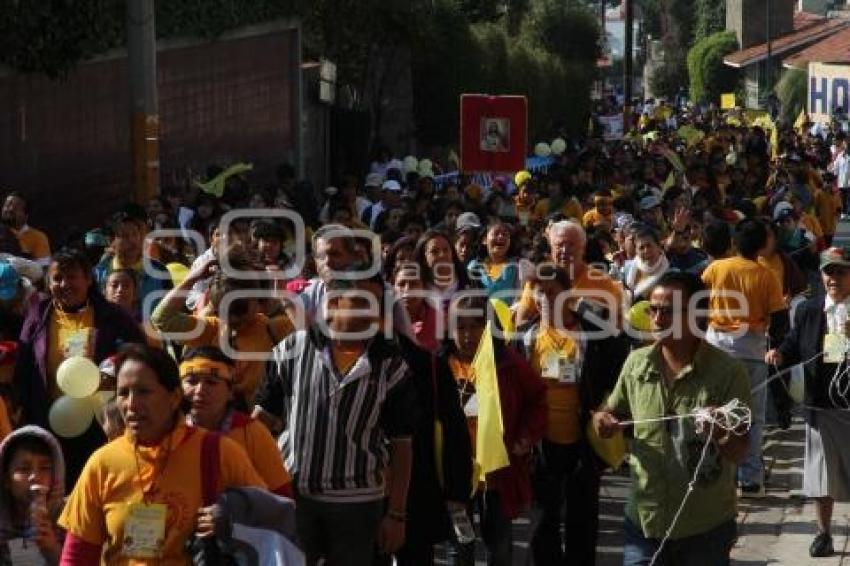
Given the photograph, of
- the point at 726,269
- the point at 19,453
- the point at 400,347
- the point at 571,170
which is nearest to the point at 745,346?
the point at 726,269

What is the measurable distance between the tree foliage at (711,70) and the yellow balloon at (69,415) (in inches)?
2986

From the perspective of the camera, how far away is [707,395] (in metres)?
7.26

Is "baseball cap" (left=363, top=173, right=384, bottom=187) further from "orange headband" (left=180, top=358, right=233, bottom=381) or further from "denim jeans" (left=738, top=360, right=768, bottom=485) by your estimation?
"orange headband" (left=180, top=358, right=233, bottom=381)

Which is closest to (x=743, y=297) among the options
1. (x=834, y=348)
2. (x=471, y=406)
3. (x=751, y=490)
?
(x=751, y=490)

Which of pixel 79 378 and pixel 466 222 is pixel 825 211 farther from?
pixel 79 378

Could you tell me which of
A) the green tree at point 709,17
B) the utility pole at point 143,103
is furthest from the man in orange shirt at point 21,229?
the green tree at point 709,17

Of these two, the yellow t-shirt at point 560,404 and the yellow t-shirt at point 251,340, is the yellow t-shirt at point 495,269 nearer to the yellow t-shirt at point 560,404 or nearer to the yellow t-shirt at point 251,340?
the yellow t-shirt at point 560,404

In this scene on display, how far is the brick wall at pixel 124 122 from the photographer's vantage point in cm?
1917

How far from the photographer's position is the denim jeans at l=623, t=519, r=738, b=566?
7.35m

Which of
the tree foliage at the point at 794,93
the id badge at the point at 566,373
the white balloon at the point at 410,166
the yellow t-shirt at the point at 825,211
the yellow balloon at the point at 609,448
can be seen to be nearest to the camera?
the yellow balloon at the point at 609,448

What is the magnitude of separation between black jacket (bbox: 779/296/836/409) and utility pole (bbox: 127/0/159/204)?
286 inches

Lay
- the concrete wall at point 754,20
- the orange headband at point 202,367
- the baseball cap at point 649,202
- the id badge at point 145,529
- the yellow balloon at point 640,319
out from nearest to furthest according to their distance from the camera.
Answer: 1. the id badge at point 145,529
2. the orange headband at point 202,367
3. the yellow balloon at point 640,319
4. the baseball cap at point 649,202
5. the concrete wall at point 754,20

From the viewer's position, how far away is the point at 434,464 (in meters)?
8.25

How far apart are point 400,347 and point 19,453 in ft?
6.71
